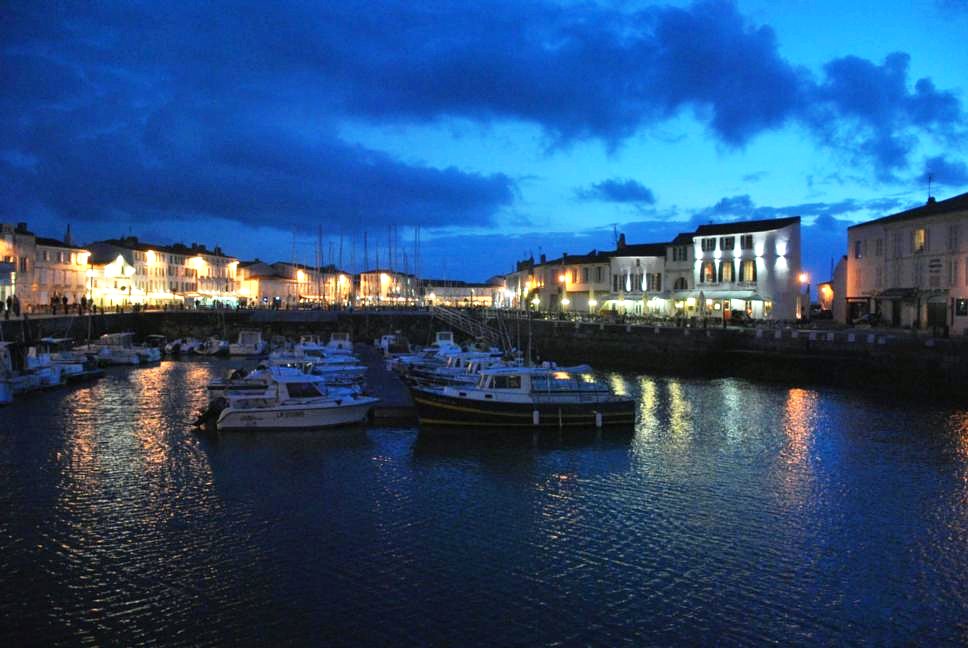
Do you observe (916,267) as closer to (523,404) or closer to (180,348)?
(523,404)

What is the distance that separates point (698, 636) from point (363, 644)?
251 inches

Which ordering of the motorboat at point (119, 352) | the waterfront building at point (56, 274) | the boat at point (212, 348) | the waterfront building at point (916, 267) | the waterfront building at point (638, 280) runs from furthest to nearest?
1. the waterfront building at point (56, 274)
2. the waterfront building at point (638, 280)
3. the boat at point (212, 348)
4. the motorboat at point (119, 352)
5. the waterfront building at point (916, 267)

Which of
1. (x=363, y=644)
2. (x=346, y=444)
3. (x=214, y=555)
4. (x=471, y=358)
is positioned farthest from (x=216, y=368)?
(x=363, y=644)

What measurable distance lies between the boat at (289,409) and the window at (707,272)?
5295 cm

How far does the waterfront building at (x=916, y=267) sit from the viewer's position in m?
56.5

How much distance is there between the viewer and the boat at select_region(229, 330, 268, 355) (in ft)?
255

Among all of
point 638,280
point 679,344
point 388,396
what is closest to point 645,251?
point 638,280

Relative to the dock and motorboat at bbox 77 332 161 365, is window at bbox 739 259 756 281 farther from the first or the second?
motorboat at bbox 77 332 161 365

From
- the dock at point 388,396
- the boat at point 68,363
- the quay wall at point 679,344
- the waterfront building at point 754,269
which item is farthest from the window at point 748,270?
the boat at point 68,363

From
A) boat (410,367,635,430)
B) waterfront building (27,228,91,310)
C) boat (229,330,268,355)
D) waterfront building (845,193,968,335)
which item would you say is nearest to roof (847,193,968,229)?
waterfront building (845,193,968,335)

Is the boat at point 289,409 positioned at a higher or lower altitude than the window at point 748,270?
lower

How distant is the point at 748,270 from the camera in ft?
252

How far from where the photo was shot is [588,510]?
75.0 feet

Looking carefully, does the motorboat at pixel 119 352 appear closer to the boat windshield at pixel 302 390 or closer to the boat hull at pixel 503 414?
the boat windshield at pixel 302 390
